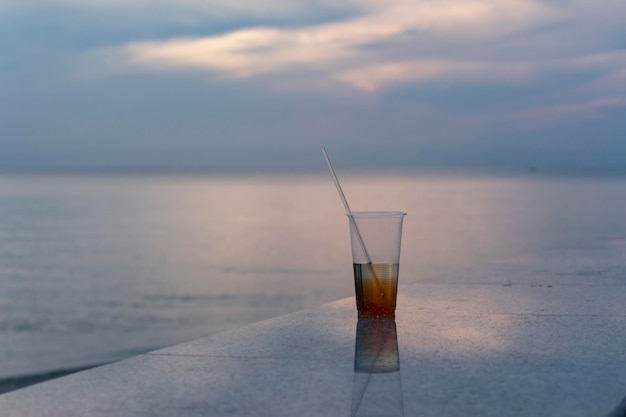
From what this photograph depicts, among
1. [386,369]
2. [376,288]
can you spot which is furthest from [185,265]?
[386,369]

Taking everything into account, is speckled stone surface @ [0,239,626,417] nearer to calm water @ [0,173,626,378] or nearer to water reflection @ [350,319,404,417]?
water reflection @ [350,319,404,417]

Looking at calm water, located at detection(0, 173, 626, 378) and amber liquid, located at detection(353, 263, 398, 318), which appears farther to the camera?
calm water, located at detection(0, 173, 626, 378)

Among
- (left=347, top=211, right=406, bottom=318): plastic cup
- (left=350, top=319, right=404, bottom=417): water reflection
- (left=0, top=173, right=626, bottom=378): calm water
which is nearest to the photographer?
(left=350, top=319, right=404, bottom=417): water reflection

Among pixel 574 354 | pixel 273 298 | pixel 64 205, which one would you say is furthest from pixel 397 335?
pixel 64 205

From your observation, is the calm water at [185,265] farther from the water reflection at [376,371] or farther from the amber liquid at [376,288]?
the water reflection at [376,371]

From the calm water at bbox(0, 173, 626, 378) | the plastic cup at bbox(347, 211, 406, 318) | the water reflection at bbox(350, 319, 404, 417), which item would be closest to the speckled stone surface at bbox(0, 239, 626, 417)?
the water reflection at bbox(350, 319, 404, 417)

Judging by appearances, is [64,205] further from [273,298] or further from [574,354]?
[574,354]

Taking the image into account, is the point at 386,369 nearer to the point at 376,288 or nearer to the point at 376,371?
the point at 376,371
